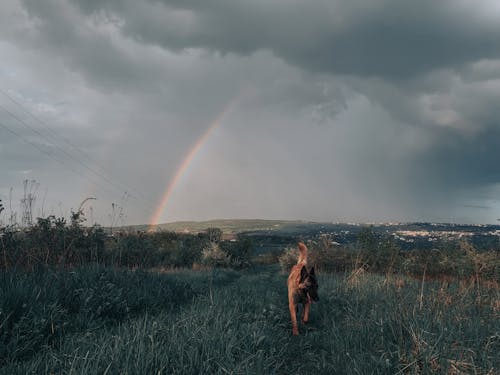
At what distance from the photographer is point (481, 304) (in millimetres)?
6816

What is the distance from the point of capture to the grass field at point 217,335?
149 inches

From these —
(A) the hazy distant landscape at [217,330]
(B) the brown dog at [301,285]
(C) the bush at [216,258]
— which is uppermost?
(B) the brown dog at [301,285]

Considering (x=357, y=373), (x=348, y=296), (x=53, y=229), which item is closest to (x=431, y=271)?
(x=348, y=296)

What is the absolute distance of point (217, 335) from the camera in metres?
4.55

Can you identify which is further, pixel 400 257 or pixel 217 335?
pixel 400 257

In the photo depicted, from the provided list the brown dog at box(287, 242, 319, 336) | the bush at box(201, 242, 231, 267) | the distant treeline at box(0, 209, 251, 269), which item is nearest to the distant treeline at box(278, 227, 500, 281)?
the bush at box(201, 242, 231, 267)

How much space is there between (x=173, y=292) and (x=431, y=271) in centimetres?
1684

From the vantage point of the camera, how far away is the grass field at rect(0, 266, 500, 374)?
12.4ft

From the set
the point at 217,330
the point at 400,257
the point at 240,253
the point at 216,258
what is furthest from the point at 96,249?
the point at 400,257

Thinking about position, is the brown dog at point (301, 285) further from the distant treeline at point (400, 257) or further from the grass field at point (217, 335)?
the distant treeline at point (400, 257)

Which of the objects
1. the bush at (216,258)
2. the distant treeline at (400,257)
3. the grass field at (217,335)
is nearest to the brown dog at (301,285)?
the grass field at (217,335)

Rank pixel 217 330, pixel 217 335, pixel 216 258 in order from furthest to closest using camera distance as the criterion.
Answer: pixel 216 258 < pixel 217 330 < pixel 217 335

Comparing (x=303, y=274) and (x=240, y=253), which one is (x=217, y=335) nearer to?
(x=303, y=274)

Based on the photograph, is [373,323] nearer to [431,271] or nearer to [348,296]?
[348,296]
